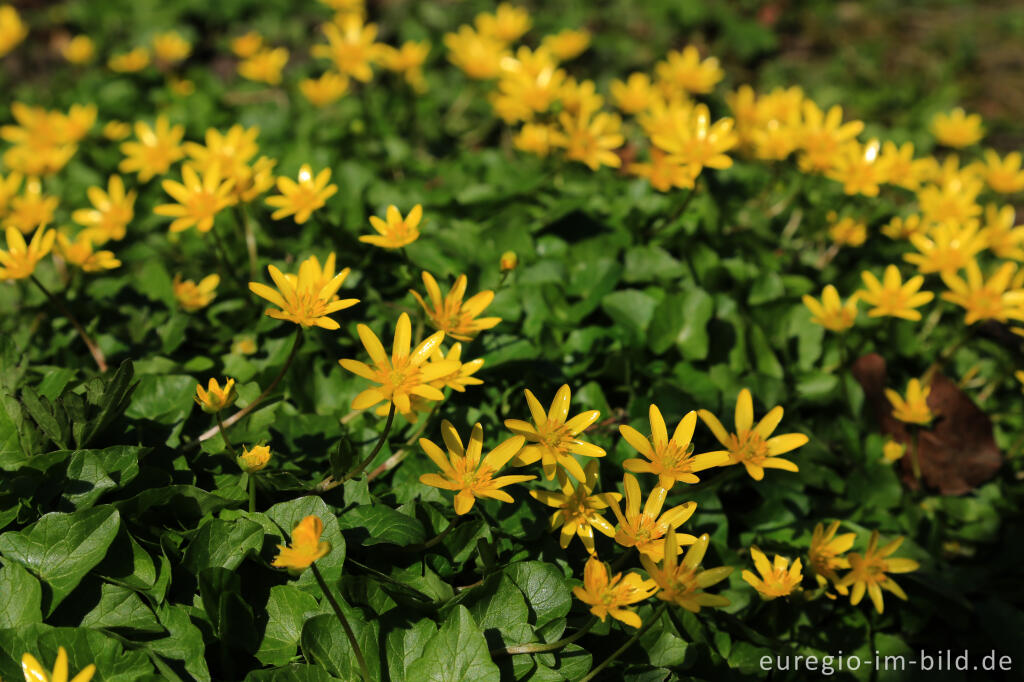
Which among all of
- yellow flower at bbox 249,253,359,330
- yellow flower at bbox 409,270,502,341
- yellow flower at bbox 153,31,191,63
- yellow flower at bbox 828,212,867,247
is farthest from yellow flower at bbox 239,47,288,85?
yellow flower at bbox 828,212,867,247

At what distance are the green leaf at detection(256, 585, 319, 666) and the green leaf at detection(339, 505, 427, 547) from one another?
189 millimetres

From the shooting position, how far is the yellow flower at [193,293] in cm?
255

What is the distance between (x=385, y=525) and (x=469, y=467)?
250mm

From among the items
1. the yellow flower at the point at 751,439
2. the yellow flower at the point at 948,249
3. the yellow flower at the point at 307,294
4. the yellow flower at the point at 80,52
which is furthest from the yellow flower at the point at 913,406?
the yellow flower at the point at 80,52

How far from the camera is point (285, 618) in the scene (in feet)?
6.01

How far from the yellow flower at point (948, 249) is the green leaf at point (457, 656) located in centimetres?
218

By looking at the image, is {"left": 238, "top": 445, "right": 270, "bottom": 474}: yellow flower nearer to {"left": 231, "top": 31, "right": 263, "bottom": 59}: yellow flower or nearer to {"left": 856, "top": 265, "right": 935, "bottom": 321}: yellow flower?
{"left": 856, "top": 265, "right": 935, "bottom": 321}: yellow flower

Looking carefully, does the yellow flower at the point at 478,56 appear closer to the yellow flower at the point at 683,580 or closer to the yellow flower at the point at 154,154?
the yellow flower at the point at 154,154

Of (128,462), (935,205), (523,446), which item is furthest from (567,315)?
(935,205)

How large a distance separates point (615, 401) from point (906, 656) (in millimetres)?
1180

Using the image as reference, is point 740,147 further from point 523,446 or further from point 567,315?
point 523,446

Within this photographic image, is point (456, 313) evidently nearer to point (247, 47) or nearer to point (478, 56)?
point (478, 56)

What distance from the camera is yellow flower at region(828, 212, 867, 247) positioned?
313 cm

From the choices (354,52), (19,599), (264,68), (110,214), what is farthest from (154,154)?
(19,599)
